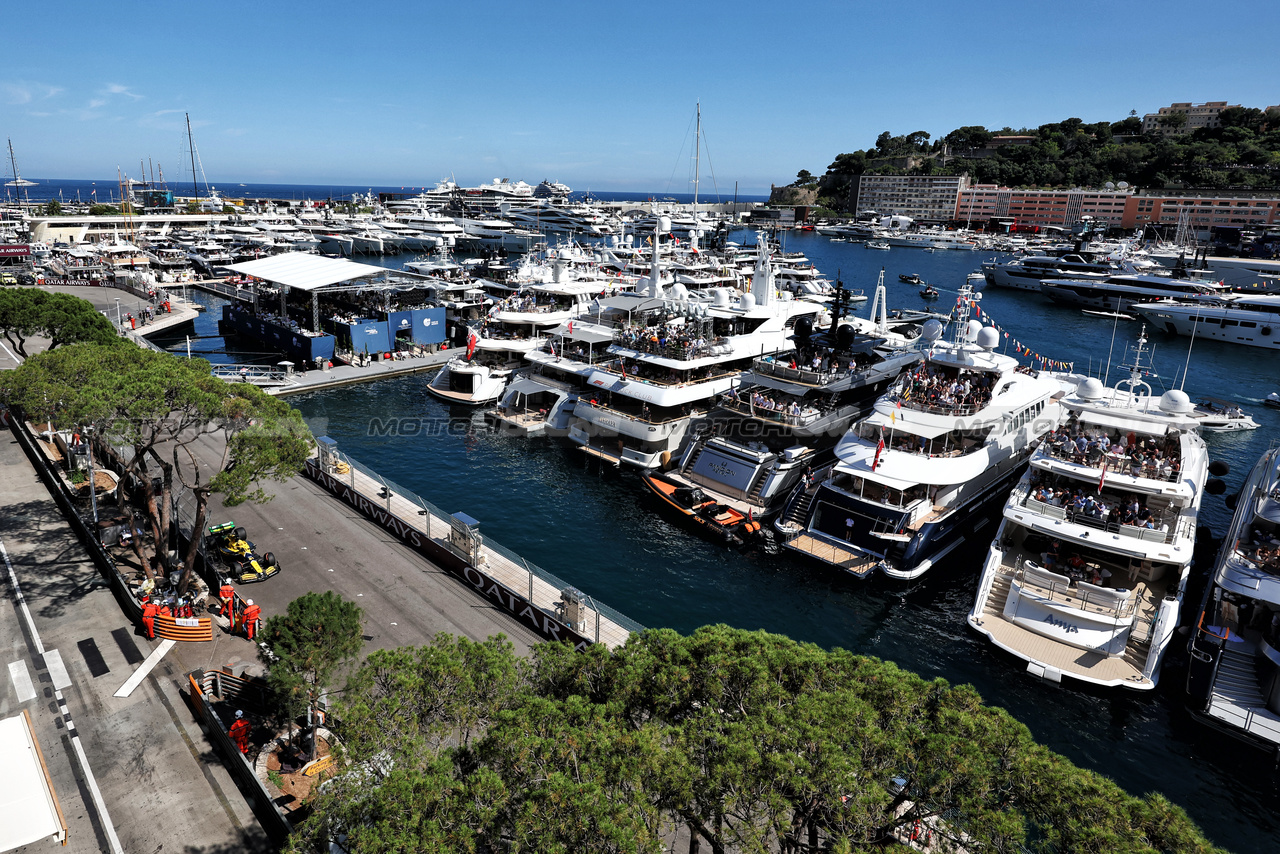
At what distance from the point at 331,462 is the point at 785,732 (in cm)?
2543

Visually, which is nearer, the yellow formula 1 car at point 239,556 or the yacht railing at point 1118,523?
the yellow formula 1 car at point 239,556

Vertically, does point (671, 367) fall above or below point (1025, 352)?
below

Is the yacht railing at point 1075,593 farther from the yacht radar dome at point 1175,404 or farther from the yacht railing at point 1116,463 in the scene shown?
the yacht radar dome at point 1175,404

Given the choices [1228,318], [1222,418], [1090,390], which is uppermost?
[1090,390]

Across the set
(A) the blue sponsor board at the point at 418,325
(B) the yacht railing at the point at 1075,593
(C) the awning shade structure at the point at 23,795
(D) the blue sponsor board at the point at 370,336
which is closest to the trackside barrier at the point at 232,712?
(C) the awning shade structure at the point at 23,795

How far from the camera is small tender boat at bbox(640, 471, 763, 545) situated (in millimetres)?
29672

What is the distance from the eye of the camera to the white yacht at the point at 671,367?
36.9 metres

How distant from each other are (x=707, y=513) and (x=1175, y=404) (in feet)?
60.3

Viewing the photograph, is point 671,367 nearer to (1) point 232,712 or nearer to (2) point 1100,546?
(2) point 1100,546

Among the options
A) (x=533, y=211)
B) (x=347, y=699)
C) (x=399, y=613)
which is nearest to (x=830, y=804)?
(x=347, y=699)

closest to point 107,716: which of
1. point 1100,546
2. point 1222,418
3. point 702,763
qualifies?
point 702,763

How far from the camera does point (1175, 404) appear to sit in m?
27.6

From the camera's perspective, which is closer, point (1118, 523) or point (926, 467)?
point (1118, 523)

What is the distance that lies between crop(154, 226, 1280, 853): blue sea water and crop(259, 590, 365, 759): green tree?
441 inches
